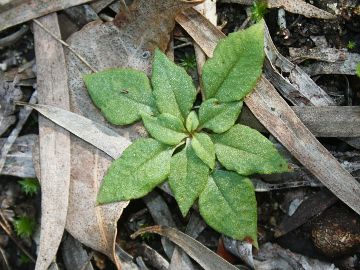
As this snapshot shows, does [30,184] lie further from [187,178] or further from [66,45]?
[187,178]

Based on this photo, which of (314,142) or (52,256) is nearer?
(314,142)

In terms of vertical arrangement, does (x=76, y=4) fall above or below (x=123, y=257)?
above

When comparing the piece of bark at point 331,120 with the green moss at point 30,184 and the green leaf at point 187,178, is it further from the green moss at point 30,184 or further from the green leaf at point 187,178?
the green moss at point 30,184

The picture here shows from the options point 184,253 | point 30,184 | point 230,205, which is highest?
point 230,205

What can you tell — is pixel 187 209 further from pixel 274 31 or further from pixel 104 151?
pixel 274 31

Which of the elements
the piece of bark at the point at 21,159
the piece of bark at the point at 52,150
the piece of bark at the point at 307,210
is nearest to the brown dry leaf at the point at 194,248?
the piece of bark at the point at 307,210

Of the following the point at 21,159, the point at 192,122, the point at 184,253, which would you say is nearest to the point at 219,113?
the point at 192,122

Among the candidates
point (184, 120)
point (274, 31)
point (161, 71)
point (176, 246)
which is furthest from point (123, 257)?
point (274, 31)
